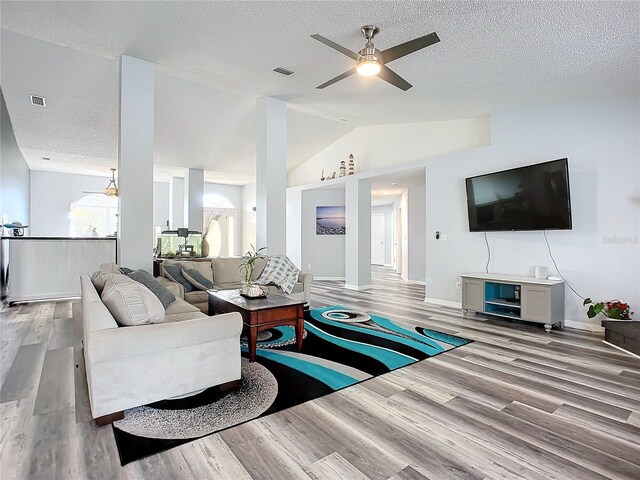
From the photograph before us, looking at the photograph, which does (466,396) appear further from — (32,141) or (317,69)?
(32,141)

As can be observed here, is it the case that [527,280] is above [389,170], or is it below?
below

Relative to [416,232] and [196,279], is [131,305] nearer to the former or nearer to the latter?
[196,279]

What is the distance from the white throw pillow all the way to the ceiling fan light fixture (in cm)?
259

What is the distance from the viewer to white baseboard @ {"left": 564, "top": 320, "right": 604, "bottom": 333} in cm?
426

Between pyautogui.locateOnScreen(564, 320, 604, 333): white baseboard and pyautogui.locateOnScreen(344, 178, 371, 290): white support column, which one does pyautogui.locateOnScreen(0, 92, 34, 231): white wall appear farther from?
pyautogui.locateOnScreen(564, 320, 604, 333): white baseboard

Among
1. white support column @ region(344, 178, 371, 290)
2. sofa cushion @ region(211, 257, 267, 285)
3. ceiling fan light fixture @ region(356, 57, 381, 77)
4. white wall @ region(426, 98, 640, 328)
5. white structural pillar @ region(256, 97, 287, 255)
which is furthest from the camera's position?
white support column @ region(344, 178, 371, 290)

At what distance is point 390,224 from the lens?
13383 millimetres

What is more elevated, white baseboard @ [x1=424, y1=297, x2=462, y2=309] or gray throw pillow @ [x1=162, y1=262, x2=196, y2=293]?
gray throw pillow @ [x1=162, y1=262, x2=196, y2=293]

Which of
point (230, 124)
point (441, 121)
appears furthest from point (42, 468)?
point (441, 121)

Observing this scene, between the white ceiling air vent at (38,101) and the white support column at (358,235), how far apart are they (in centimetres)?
555

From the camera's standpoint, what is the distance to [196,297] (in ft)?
14.6

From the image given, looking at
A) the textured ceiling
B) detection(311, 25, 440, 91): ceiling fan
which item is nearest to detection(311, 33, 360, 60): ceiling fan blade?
detection(311, 25, 440, 91): ceiling fan

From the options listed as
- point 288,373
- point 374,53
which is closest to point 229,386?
point 288,373

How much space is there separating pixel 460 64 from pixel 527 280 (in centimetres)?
279
